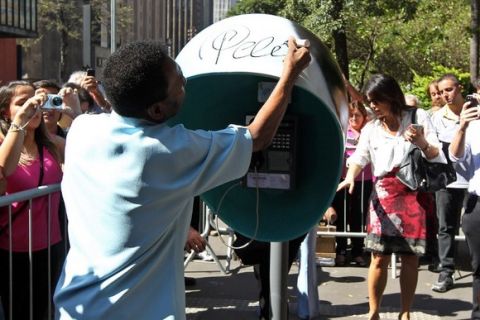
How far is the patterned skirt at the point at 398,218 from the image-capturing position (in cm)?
447

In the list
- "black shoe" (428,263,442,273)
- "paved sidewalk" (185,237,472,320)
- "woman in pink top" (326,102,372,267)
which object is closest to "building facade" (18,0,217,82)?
"woman in pink top" (326,102,372,267)

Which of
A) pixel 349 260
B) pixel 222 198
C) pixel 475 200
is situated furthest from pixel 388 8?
pixel 222 198

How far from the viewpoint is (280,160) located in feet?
9.68

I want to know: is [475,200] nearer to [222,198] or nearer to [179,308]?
[222,198]

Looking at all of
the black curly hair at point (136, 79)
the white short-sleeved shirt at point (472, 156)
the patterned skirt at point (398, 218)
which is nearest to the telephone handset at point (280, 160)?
the black curly hair at point (136, 79)

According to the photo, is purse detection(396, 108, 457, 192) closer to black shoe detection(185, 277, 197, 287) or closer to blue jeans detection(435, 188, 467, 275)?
blue jeans detection(435, 188, 467, 275)

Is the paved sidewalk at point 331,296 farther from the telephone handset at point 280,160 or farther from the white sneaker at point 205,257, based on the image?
the telephone handset at point 280,160

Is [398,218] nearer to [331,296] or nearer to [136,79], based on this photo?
[331,296]

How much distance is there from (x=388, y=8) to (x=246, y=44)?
20.5 meters

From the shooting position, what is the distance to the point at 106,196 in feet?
6.82

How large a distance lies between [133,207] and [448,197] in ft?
16.0

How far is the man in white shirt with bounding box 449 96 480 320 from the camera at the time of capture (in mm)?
4449

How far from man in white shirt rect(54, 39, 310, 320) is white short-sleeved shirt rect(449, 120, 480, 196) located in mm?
2837
